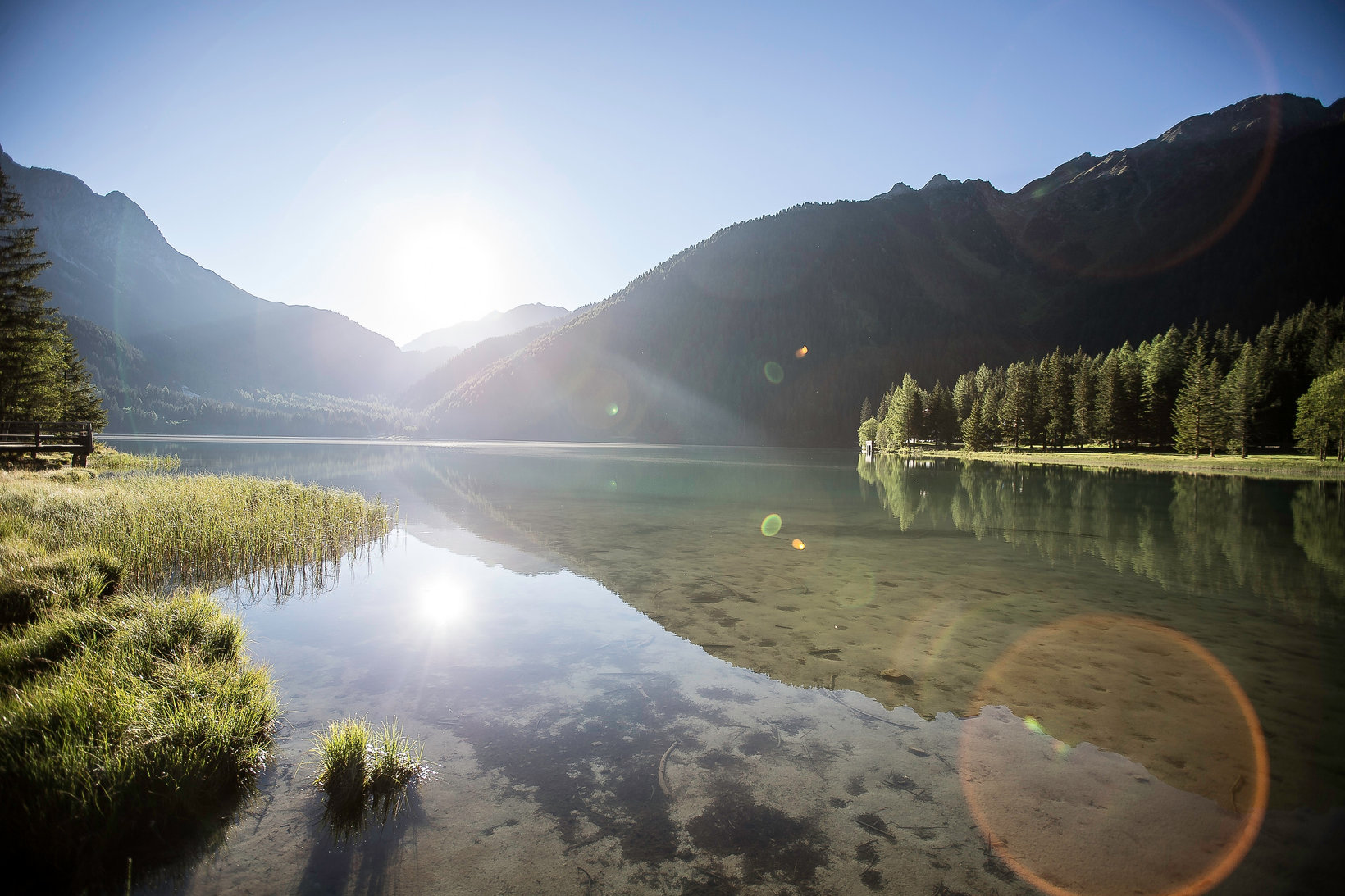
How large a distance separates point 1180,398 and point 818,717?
9641 cm

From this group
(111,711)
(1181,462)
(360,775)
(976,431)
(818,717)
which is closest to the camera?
(111,711)

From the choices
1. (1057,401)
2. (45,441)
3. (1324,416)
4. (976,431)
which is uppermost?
(1057,401)

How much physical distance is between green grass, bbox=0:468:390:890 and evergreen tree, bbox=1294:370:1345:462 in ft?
286

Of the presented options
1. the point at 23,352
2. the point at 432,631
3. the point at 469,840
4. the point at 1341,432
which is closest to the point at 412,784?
the point at 469,840

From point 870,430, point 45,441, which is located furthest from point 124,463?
point 870,430

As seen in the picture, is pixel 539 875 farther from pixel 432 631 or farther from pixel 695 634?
pixel 432 631

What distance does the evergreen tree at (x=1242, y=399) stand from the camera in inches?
2660

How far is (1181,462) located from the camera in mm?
69875

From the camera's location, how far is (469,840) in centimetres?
590

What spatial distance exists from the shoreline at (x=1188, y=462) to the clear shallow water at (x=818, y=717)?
2179 inches

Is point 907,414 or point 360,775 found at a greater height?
point 907,414

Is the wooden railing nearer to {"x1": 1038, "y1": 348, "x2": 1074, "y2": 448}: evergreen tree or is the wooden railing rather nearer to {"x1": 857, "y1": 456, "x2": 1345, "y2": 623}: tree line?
{"x1": 857, "y1": 456, "x2": 1345, "y2": 623}: tree line

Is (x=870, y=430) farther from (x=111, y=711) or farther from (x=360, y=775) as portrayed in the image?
(x=111, y=711)

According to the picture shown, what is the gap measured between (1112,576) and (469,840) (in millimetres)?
19188
